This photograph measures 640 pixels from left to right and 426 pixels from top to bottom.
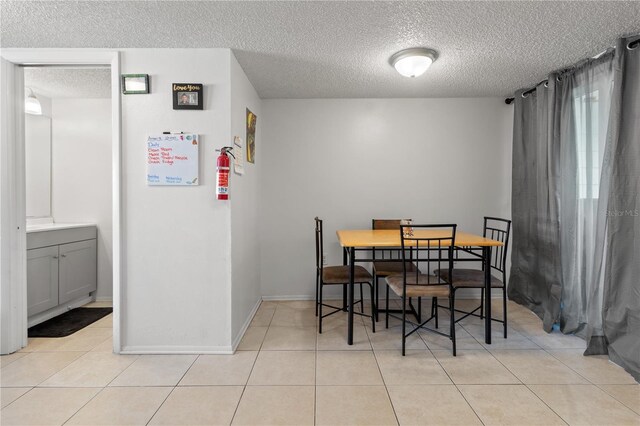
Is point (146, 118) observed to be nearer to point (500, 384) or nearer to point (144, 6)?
point (144, 6)

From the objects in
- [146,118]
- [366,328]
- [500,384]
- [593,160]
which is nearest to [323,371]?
[366,328]

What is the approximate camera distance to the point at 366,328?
3.01 meters

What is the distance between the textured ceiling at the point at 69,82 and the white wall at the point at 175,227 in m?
0.94

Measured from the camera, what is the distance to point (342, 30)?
7.43 feet

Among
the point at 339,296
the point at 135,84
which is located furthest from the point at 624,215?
the point at 135,84

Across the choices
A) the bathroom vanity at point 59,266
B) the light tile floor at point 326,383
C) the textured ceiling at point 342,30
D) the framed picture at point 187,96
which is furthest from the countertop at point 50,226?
the framed picture at point 187,96

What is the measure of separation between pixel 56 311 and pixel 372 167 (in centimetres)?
372

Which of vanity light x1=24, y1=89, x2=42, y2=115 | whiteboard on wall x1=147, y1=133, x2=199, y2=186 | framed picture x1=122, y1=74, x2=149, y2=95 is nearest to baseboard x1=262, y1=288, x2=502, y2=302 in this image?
whiteboard on wall x1=147, y1=133, x2=199, y2=186

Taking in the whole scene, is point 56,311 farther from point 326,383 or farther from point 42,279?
point 326,383

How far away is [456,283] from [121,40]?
3.20m

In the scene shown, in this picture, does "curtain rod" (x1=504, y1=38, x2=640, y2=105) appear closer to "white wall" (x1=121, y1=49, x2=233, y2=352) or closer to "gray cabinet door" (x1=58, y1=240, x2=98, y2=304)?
"white wall" (x1=121, y1=49, x2=233, y2=352)

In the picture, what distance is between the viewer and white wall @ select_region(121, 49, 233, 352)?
2.48 metres

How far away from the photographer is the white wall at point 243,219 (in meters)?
2.62

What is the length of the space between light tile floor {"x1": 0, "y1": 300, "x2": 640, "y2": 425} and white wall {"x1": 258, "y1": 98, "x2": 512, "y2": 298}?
1.41 m
